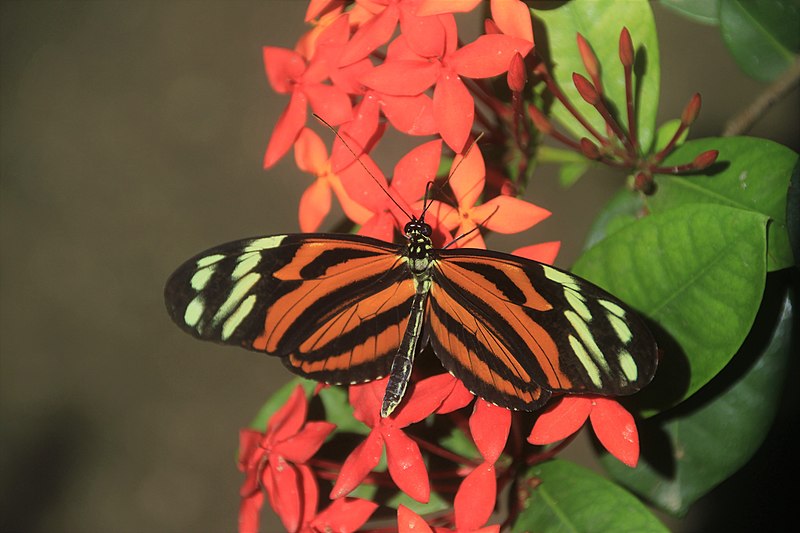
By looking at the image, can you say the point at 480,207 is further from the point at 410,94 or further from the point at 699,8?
the point at 699,8

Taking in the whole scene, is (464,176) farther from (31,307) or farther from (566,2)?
(31,307)

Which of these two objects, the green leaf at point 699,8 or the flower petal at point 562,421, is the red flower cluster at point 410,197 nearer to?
the flower petal at point 562,421

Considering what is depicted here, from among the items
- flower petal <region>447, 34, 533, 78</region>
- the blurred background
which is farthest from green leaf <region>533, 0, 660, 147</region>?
the blurred background

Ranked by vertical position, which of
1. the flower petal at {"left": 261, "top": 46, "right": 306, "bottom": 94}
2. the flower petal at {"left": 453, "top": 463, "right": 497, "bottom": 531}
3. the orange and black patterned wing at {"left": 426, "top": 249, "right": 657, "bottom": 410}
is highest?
the flower petal at {"left": 261, "top": 46, "right": 306, "bottom": 94}

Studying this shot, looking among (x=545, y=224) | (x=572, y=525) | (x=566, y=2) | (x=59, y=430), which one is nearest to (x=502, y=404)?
(x=572, y=525)

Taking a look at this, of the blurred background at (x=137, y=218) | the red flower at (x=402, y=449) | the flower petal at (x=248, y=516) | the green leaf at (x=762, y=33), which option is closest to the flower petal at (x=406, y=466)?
the red flower at (x=402, y=449)

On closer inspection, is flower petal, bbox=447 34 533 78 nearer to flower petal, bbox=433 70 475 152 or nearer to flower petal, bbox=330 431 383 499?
flower petal, bbox=433 70 475 152
